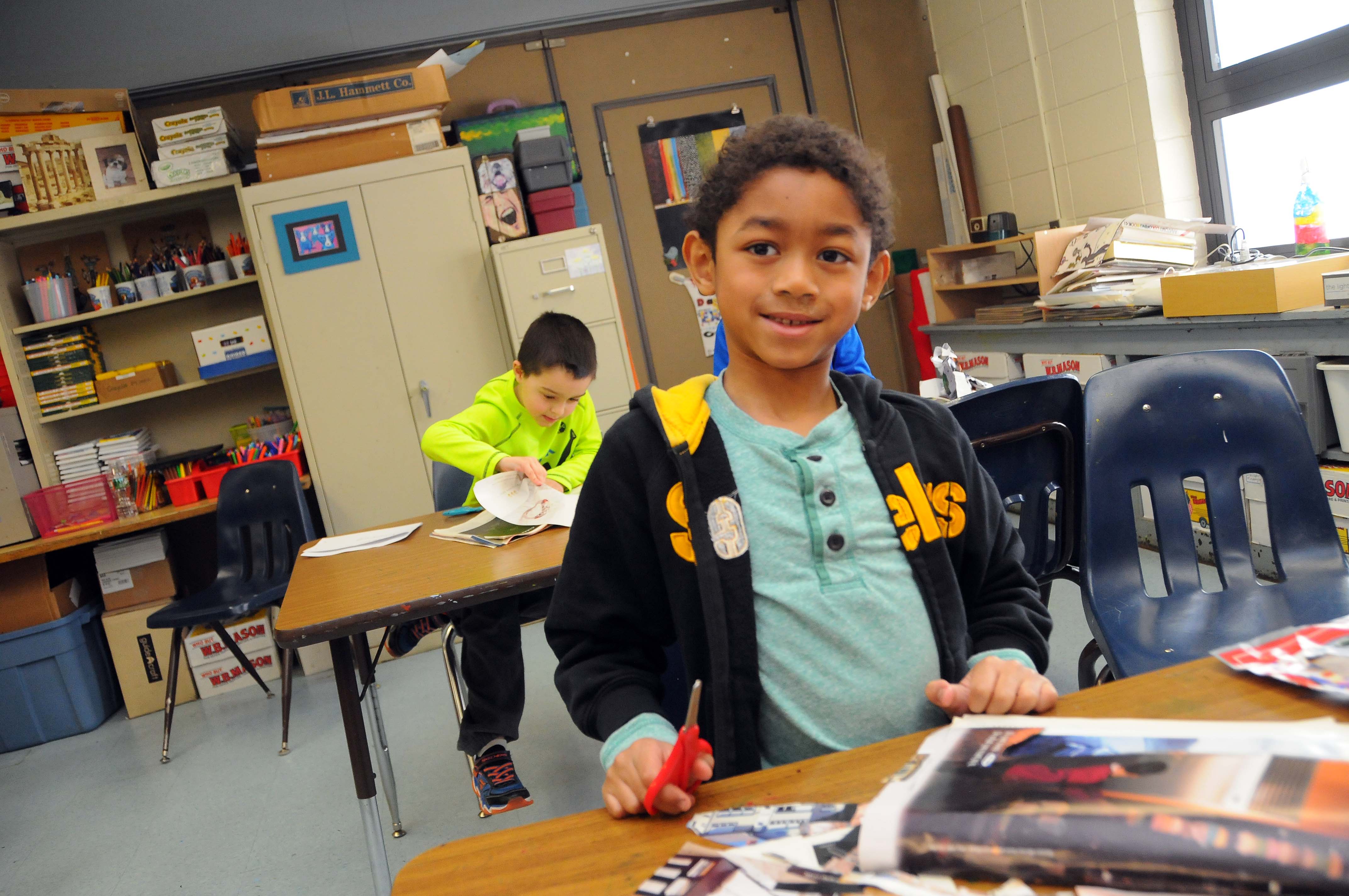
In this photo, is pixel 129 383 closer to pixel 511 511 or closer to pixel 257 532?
pixel 257 532

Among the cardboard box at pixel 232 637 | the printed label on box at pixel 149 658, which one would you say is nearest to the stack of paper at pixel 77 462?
the printed label on box at pixel 149 658

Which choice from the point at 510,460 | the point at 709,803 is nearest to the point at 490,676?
the point at 510,460

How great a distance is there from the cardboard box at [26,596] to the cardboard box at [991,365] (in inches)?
139

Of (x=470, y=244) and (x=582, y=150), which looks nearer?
(x=470, y=244)

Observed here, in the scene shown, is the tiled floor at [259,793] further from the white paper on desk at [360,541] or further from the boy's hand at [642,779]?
the boy's hand at [642,779]

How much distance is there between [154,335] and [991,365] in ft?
11.9

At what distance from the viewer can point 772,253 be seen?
0.90 metres

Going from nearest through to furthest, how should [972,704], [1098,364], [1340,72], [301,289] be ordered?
[972,704] < [1340,72] < [1098,364] < [301,289]

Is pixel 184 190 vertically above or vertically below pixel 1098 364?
above

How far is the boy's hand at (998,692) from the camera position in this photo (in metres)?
0.72

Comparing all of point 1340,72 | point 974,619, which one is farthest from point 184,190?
point 1340,72

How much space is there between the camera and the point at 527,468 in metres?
2.12

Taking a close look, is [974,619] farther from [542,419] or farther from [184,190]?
[184,190]

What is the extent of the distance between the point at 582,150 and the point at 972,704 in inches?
157
